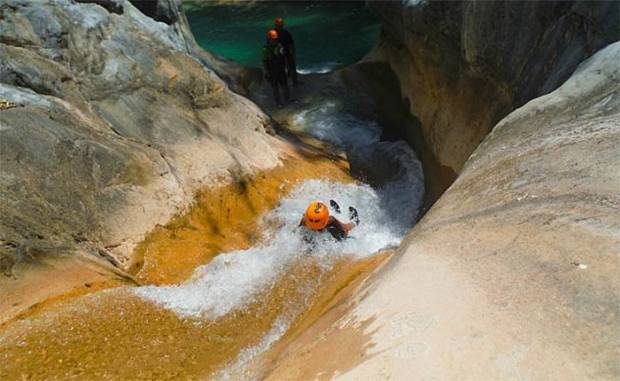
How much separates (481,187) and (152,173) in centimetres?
414

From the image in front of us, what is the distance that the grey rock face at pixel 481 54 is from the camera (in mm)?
5789

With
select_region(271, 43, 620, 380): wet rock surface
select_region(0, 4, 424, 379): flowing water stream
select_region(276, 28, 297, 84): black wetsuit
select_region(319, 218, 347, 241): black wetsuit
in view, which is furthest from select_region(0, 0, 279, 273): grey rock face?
select_region(276, 28, 297, 84): black wetsuit

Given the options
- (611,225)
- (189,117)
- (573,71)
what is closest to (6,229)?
(189,117)

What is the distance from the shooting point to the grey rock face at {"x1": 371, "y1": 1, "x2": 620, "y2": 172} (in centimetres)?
579

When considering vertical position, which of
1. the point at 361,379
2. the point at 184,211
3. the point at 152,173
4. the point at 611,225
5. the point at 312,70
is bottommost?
the point at 312,70

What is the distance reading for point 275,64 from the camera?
12188mm

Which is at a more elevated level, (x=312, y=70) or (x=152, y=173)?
(x=152, y=173)

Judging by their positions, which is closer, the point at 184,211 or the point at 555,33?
the point at 555,33

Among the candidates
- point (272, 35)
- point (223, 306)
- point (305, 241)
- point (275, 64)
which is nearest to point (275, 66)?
point (275, 64)

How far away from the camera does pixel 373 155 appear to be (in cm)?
1035

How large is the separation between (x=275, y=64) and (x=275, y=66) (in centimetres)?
4

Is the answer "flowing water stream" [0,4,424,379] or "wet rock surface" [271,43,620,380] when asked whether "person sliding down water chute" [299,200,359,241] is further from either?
"wet rock surface" [271,43,620,380]

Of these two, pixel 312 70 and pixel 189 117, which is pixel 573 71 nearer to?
pixel 189 117

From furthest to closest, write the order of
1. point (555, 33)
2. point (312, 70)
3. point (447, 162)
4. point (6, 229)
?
point (312, 70), point (447, 162), point (555, 33), point (6, 229)
